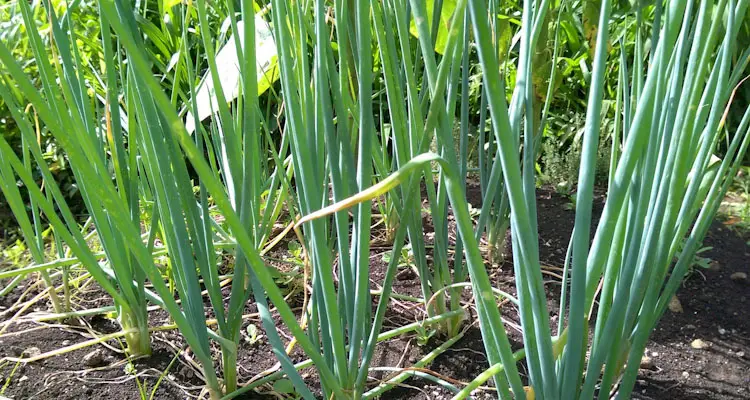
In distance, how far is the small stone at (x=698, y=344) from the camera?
931 mm

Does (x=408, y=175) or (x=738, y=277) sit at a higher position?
(x=408, y=175)

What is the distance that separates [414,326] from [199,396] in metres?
0.28

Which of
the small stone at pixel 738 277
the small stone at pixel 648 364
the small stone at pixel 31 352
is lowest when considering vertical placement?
the small stone at pixel 738 277

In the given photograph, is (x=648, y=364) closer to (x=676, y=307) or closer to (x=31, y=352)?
(x=676, y=307)

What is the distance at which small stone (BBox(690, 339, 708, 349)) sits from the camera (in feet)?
3.05

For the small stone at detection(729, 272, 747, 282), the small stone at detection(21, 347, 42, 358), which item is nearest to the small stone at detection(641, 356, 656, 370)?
the small stone at detection(729, 272, 747, 282)

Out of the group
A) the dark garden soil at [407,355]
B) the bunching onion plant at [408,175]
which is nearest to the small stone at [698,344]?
the dark garden soil at [407,355]

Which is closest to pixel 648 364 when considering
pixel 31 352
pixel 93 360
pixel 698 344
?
pixel 698 344

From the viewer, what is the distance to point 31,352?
93 cm

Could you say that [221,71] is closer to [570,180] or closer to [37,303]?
[37,303]

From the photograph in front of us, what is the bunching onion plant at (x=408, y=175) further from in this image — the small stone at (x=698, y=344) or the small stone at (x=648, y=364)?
the small stone at (x=698, y=344)

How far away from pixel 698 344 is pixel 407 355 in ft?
1.39

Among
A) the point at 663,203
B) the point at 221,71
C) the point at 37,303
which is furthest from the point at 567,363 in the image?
the point at 37,303

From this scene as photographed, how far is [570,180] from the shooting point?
1623mm
